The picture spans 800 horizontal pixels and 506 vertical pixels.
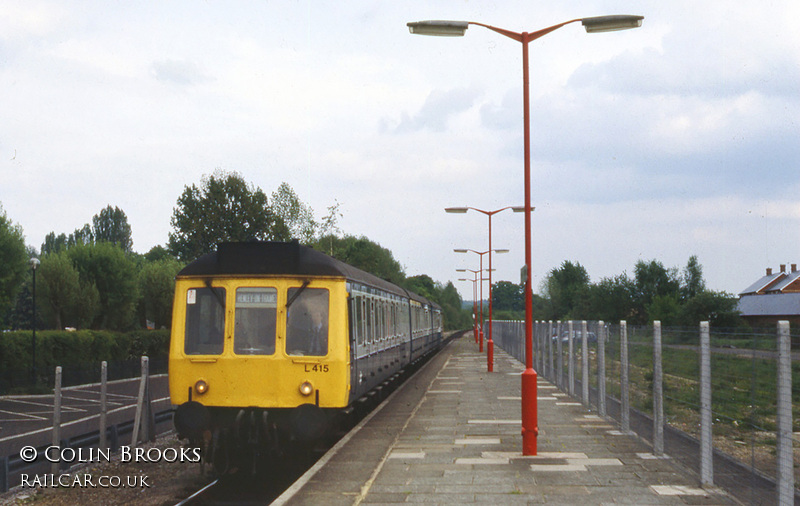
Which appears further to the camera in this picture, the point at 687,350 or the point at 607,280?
the point at 607,280

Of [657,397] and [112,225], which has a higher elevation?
[112,225]

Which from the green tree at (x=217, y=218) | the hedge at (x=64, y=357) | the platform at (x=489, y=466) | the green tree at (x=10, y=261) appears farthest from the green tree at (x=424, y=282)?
the platform at (x=489, y=466)

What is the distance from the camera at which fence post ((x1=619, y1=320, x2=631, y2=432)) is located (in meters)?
13.5

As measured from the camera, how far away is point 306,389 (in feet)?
37.6

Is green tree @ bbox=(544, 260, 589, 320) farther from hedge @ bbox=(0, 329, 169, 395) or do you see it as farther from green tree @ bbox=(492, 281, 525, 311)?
hedge @ bbox=(0, 329, 169, 395)

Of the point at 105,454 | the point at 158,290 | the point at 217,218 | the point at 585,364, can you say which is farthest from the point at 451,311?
the point at 105,454

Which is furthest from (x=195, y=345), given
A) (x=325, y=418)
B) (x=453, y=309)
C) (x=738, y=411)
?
(x=453, y=309)

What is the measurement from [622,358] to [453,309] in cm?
13435

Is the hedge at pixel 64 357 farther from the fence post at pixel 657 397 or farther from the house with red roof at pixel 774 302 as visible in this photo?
the house with red roof at pixel 774 302

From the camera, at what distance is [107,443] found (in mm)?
13789

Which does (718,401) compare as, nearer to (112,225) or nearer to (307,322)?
(307,322)

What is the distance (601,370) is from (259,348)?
7.55 metres

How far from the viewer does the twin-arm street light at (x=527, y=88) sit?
11.5 metres

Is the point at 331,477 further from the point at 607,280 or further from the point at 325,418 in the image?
the point at 607,280
